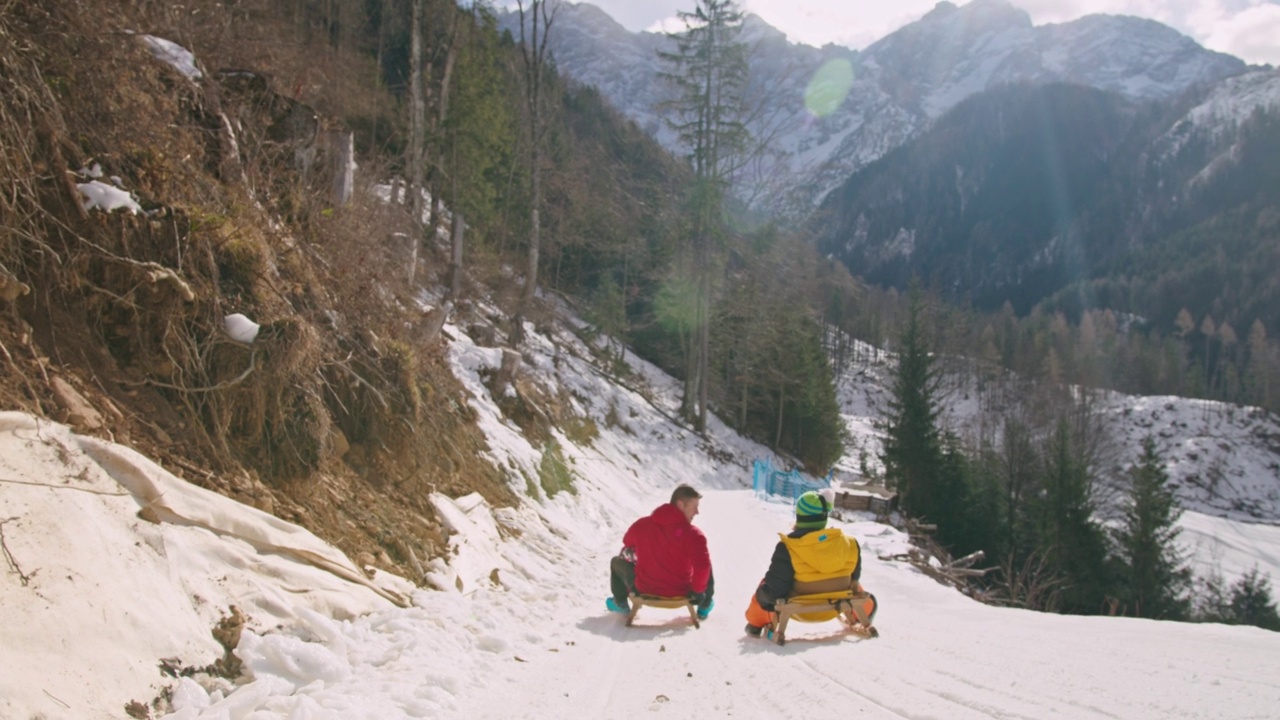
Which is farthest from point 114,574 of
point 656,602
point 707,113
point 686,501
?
point 707,113

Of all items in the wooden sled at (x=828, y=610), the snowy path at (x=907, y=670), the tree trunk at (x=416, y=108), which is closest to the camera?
the snowy path at (x=907, y=670)

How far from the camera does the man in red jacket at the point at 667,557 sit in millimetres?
5957

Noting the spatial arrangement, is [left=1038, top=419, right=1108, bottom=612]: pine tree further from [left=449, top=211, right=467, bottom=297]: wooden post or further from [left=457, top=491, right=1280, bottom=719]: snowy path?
[left=457, top=491, right=1280, bottom=719]: snowy path

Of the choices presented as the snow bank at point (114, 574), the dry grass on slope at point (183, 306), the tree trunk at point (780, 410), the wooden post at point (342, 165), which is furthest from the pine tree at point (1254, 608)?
the snow bank at point (114, 574)

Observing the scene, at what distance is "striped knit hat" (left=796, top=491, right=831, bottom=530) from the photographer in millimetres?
5328

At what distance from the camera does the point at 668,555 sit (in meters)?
5.96

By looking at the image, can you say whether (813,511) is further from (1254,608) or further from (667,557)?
(1254,608)

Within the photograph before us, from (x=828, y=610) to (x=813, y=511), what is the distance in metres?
0.80

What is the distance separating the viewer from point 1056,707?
11.1 feet

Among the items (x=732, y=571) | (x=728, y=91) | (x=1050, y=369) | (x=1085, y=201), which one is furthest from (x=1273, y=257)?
(x=732, y=571)

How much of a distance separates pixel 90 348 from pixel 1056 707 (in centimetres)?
588

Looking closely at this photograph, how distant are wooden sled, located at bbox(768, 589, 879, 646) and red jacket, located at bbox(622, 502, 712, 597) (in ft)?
2.90

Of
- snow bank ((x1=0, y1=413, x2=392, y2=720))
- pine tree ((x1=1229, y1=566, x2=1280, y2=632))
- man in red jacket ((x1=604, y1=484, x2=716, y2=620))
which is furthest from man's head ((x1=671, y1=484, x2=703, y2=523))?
pine tree ((x1=1229, y1=566, x2=1280, y2=632))

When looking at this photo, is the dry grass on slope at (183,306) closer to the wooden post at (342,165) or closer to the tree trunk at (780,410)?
the wooden post at (342,165)
